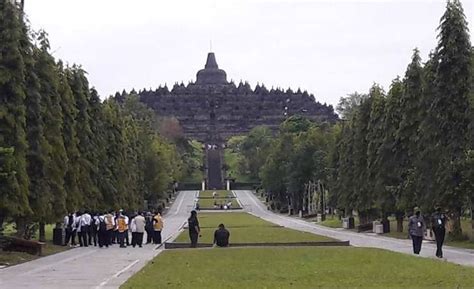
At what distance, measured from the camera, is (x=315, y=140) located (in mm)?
90312

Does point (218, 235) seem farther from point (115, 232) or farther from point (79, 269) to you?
point (79, 269)

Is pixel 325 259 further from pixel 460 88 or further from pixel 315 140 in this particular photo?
pixel 315 140

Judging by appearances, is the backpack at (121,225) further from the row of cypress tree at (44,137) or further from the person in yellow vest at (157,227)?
the row of cypress tree at (44,137)

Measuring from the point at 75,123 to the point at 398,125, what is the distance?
55.7 feet

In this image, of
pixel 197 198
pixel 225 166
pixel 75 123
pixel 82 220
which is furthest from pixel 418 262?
pixel 225 166

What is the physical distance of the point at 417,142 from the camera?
137 ft

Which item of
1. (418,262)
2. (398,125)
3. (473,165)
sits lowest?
(418,262)

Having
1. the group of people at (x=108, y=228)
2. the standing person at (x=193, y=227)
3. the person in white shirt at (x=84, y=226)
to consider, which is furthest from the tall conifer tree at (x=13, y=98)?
the person in white shirt at (x=84, y=226)

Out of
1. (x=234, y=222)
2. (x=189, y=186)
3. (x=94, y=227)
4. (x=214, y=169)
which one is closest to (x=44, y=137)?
(x=94, y=227)

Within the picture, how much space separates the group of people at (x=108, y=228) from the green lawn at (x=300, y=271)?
9.59 metres

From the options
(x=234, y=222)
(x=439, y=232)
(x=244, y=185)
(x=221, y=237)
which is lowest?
(x=221, y=237)

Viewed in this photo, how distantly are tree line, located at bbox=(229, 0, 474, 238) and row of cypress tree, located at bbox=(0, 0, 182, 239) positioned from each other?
569 inches

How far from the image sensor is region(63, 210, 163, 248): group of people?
122 feet

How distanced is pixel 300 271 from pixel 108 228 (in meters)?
18.6
